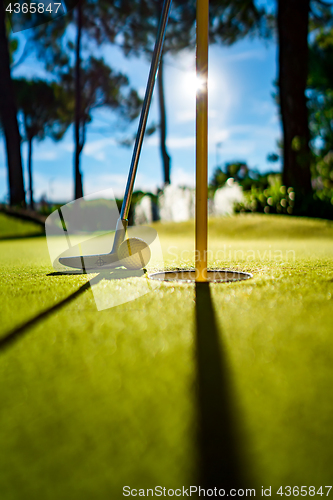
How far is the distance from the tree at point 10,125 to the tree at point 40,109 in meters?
8.38

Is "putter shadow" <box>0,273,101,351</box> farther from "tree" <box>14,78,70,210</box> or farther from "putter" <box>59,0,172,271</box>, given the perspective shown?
"tree" <box>14,78,70,210</box>

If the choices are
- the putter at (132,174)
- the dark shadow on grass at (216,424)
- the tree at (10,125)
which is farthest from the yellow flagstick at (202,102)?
the tree at (10,125)

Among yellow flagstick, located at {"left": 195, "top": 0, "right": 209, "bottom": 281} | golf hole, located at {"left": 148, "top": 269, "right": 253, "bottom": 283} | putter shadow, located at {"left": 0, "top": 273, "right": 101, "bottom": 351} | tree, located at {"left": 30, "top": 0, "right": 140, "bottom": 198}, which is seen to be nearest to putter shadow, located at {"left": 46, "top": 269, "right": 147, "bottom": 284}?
golf hole, located at {"left": 148, "top": 269, "right": 253, "bottom": 283}

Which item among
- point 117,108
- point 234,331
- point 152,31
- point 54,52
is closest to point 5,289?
point 234,331

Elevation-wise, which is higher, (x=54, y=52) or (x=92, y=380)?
(x=54, y=52)

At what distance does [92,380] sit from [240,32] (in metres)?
14.4

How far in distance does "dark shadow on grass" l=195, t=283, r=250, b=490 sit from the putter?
1511 millimetres

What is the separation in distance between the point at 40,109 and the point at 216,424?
79.2 ft

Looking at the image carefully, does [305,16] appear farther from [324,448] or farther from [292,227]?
[324,448]

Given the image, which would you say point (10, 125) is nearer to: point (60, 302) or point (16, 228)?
point (16, 228)

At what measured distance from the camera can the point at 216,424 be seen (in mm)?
698

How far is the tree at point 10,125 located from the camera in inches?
444

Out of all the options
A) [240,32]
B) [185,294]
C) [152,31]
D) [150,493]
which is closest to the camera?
[150,493]

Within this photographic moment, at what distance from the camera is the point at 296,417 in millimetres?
698
